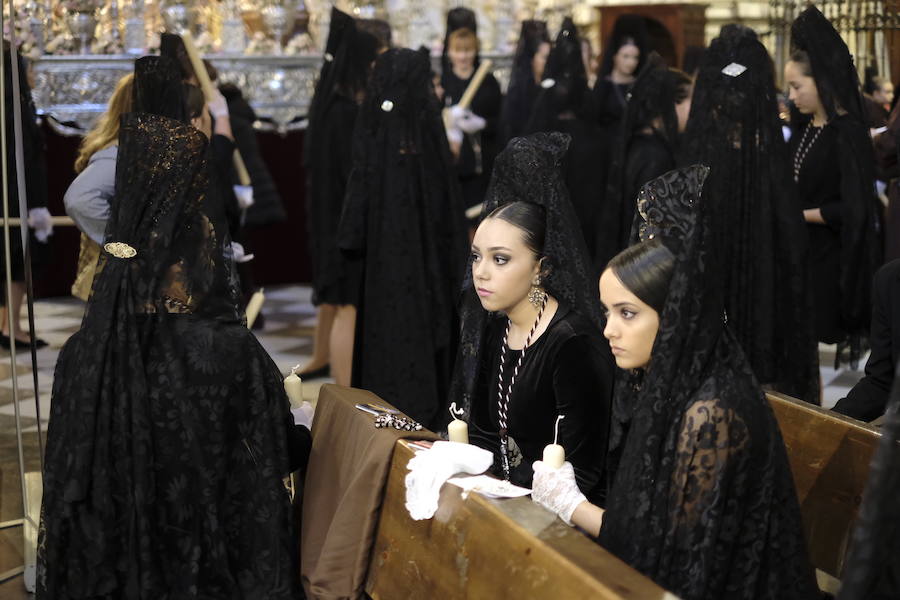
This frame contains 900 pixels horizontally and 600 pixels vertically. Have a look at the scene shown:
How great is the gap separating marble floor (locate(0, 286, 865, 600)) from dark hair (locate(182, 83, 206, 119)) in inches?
52.7

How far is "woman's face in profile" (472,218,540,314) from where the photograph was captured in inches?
137

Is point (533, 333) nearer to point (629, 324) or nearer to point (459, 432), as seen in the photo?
point (459, 432)

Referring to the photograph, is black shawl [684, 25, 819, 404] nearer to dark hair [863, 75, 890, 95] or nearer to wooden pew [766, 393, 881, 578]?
wooden pew [766, 393, 881, 578]

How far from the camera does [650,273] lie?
261 cm

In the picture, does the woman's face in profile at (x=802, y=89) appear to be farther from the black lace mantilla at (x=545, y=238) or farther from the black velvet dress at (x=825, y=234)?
the black lace mantilla at (x=545, y=238)

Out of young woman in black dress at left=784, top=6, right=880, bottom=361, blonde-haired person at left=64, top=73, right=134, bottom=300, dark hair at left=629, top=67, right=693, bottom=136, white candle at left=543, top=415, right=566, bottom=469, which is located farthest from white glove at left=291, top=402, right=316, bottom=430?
dark hair at left=629, top=67, right=693, bottom=136

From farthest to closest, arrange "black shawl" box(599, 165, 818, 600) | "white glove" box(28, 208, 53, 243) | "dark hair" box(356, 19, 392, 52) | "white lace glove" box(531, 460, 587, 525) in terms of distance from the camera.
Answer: "white glove" box(28, 208, 53, 243)
"dark hair" box(356, 19, 392, 52)
"white lace glove" box(531, 460, 587, 525)
"black shawl" box(599, 165, 818, 600)

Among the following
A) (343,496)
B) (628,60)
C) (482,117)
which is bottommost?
(343,496)

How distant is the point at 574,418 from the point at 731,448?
0.92 m

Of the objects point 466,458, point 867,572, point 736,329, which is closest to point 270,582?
point 466,458

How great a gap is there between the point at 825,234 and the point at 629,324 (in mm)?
3447

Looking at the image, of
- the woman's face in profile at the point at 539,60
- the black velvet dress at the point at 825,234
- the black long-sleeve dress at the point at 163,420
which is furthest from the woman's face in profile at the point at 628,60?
the black long-sleeve dress at the point at 163,420

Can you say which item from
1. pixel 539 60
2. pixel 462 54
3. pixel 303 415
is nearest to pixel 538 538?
pixel 303 415

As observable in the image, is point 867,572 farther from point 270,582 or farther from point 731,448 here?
point 270,582
